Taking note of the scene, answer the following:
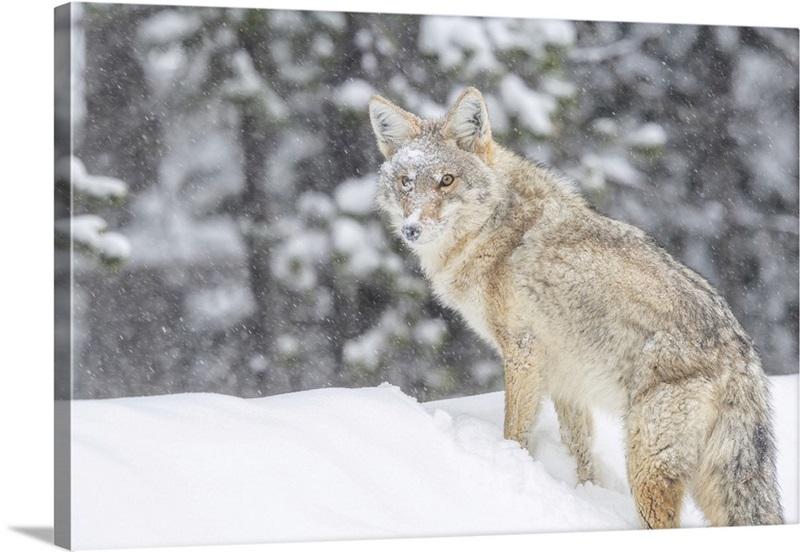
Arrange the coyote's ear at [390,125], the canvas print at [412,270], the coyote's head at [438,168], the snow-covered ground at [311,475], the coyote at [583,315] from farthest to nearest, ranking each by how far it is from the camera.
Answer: the coyote's ear at [390,125] → the coyote's head at [438,168] → the coyote at [583,315] → the canvas print at [412,270] → the snow-covered ground at [311,475]

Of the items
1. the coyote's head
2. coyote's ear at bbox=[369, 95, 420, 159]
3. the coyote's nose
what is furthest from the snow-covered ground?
coyote's ear at bbox=[369, 95, 420, 159]

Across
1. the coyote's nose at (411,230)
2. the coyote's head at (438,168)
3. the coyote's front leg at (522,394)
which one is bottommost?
the coyote's front leg at (522,394)

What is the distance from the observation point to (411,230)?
6891 millimetres

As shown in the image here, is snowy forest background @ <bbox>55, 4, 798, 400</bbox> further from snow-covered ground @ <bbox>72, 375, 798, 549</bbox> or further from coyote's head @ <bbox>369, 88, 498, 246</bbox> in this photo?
snow-covered ground @ <bbox>72, 375, 798, 549</bbox>

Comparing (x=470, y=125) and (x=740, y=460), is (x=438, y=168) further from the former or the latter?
(x=740, y=460)

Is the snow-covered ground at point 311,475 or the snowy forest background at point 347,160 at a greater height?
the snowy forest background at point 347,160

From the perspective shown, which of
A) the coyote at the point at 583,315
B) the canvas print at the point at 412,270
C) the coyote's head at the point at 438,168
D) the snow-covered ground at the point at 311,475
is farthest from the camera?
the coyote's head at the point at 438,168

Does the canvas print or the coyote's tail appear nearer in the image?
the canvas print

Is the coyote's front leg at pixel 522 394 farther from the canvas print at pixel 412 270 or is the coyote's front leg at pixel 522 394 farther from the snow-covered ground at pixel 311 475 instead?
the snow-covered ground at pixel 311 475

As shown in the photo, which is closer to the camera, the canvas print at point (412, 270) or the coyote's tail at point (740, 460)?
the canvas print at point (412, 270)

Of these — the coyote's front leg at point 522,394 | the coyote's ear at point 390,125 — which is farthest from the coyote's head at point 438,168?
the coyote's front leg at point 522,394

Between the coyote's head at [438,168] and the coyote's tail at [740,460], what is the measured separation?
6.53 ft

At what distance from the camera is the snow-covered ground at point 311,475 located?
611cm

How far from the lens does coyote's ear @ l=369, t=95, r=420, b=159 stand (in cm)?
729
